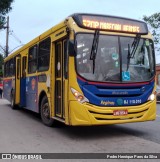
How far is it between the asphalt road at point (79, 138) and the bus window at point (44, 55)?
6.31ft

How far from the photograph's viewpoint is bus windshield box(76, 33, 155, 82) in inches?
325

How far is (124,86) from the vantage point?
845 centimetres

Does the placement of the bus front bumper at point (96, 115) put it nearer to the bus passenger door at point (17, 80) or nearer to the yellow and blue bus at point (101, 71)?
the yellow and blue bus at point (101, 71)

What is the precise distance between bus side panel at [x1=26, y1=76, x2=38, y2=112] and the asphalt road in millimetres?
883

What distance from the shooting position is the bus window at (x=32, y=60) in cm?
1191

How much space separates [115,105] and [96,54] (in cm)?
137

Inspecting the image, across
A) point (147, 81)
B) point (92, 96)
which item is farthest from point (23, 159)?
point (147, 81)

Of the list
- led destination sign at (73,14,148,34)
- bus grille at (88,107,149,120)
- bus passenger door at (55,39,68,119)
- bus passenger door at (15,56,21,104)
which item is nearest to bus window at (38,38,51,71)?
bus passenger door at (55,39,68,119)

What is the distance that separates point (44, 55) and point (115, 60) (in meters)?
3.01

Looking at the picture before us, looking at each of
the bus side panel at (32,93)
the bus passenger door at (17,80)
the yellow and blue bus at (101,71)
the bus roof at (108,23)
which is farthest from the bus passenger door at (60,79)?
the bus passenger door at (17,80)

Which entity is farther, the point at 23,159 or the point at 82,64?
the point at 82,64

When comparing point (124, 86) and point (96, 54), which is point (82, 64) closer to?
point (96, 54)

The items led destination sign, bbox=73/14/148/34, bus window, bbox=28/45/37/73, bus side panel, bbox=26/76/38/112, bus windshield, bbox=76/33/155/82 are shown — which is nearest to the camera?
bus windshield, bbox=76/33/155/82

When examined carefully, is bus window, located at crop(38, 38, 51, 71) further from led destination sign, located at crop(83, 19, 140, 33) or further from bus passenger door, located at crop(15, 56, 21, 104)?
bus passenger door, located at crop(15, 56, 21, 104)
